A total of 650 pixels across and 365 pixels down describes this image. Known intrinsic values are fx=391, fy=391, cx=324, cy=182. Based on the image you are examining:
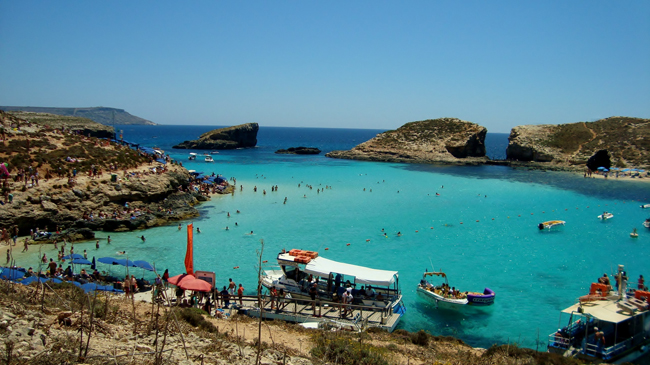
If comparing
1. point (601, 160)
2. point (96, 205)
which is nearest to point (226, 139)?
point (96, 205)

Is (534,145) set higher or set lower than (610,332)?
higher

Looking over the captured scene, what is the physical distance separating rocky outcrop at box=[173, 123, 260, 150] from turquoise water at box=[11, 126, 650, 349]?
60819mm

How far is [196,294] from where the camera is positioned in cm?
1623

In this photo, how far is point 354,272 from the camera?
674 inches

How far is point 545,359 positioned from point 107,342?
1196 cm

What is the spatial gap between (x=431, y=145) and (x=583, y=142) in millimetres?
32393

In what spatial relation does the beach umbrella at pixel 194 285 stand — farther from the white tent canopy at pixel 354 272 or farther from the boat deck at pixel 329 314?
the white tent canopy at pixel 354 272

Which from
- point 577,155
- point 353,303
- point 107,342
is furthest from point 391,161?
point 107,342

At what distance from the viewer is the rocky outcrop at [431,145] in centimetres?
9081

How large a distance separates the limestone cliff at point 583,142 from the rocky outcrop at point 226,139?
74044mm

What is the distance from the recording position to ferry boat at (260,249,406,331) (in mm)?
→ 16500

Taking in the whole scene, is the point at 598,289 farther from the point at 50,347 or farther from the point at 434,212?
the point at 434,212

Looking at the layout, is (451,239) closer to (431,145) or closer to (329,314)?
(329,314)

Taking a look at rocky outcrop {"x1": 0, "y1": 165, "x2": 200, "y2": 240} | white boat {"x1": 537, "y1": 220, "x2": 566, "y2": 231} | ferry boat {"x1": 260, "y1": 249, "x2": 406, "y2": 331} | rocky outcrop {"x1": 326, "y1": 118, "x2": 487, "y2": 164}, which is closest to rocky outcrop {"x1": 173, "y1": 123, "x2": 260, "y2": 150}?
rocky outcrop {"x1": 326, "y1": 118, "x2": 487, "y2": 164}
